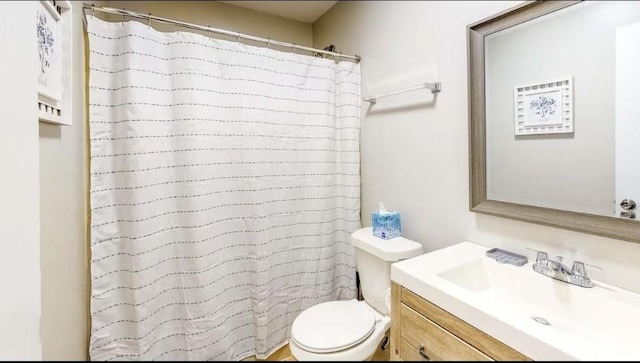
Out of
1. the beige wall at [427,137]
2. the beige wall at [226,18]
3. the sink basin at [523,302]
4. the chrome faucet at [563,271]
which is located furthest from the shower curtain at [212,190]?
the chrome faucet at [563,271]

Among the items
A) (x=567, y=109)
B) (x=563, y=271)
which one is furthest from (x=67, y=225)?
(x=567, y=109)

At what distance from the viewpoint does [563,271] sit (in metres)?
0.90

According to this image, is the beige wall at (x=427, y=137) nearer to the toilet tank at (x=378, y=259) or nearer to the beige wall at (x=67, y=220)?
the toilet tank at (x=378, y=259)

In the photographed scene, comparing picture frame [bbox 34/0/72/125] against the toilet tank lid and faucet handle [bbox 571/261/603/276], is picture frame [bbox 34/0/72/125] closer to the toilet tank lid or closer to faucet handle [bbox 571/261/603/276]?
the toilet tank lid

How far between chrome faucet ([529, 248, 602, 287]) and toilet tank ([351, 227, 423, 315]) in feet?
1.52

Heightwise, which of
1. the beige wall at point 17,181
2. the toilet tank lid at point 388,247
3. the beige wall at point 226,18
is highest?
the beige wall at point 226,18

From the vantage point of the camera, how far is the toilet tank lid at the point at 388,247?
129 cm

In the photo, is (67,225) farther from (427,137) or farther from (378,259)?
(427,137)

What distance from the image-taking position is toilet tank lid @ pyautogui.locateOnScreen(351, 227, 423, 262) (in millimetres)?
1288

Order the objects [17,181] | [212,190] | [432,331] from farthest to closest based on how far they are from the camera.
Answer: [212,190] → [432,331] → [17,181]

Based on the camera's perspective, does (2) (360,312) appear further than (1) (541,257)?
Yes

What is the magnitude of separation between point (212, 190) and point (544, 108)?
4.76 ft

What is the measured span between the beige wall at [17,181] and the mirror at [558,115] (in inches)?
51.4

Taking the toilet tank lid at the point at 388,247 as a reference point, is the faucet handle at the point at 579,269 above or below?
above
